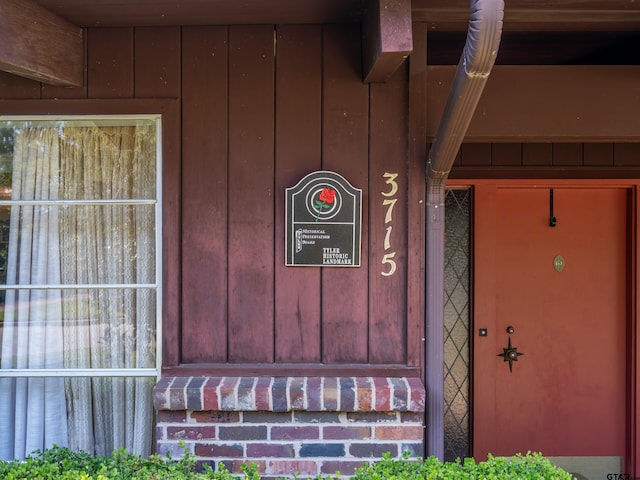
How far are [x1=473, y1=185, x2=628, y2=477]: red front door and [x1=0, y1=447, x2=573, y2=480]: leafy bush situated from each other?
1728mm

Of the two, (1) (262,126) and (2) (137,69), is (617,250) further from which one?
(2) (137,69)

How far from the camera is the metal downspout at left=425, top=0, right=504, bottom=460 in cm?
188

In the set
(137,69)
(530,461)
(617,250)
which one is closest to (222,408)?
(530,461)

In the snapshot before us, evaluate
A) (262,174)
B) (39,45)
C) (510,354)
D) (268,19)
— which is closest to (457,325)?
(510,354)

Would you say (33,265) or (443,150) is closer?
(443,150)

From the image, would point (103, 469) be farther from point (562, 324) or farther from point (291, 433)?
point (562, 324)

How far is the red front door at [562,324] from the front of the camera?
3732mm

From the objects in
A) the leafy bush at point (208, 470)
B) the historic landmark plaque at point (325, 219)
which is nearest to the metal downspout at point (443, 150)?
the historic landmark plaque at point (325, 219)

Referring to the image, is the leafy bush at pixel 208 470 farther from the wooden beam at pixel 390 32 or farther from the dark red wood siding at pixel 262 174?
the wooden beam at pixel 390 32

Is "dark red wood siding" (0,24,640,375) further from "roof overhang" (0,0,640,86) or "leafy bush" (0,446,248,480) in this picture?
"leafy bush" (0,446,248,480)

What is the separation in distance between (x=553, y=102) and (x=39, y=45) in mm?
2283

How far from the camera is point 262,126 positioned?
261 centimetres

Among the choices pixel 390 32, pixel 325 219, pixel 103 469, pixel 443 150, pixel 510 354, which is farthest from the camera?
pixel 510 354

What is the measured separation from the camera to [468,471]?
200cm
